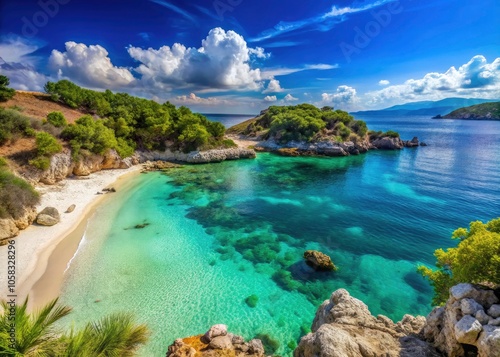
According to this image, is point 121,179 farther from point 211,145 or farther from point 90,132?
point 211,145

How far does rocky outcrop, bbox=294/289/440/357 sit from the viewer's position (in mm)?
6453

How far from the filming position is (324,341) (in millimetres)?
6574

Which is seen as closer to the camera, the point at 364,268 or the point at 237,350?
the point at 237,350

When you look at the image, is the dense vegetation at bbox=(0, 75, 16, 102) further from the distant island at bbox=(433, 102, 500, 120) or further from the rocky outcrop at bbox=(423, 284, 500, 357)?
the distant island at bbox=(433, 102, 500, 120)

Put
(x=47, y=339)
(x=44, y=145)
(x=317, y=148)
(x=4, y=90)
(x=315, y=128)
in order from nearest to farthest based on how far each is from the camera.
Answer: (x=47, y=339) → (x=44, y=145) → (x=4, y=90) → (x=317, y=148) → (x=315, y=128)

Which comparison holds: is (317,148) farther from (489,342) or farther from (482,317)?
(489,342)

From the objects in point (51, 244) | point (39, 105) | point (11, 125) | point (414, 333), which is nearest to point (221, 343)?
point (414, 333)

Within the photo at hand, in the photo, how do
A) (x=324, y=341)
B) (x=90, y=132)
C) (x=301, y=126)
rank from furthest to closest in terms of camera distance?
(x=301, y=126)
(x=90, y=132)
(x=324, y=341)

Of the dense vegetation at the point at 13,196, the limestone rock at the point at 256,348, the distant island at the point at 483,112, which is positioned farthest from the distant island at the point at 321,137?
the distant island at the point at 483,112

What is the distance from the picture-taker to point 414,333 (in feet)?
26.1

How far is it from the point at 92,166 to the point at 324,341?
3609 centimetres

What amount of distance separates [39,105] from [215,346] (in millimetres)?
47849

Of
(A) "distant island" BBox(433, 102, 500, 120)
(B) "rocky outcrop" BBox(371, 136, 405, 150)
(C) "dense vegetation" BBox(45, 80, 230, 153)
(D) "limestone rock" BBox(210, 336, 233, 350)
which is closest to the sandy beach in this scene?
(D) "limestone rock" BBox(210, 336, 233, 350)

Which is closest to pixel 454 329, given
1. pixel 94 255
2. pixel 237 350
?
pixel 237 350
